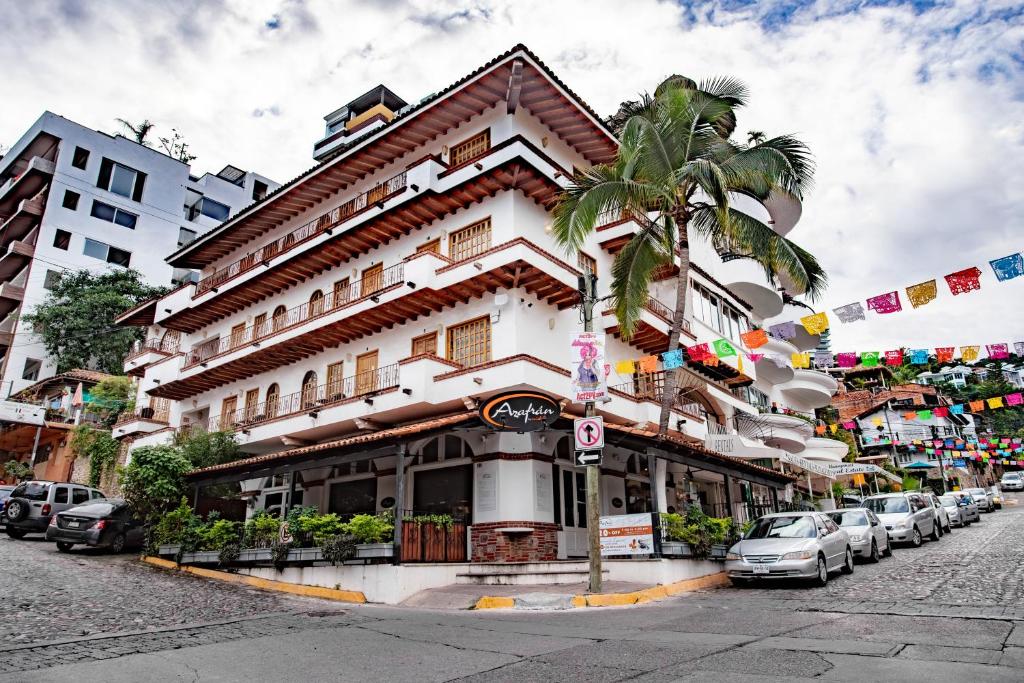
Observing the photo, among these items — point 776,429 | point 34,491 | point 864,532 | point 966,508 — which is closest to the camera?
point 864,532

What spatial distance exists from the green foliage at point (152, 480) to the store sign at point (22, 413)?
20.3 meters

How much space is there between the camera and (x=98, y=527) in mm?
19547

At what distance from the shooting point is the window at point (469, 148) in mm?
22094

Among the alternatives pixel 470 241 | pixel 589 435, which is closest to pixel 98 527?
pixel 470 241

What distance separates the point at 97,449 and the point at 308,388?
16079mm

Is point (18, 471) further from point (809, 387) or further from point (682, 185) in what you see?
point (809, 387)

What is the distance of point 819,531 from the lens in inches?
575

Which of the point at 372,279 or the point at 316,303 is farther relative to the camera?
the point at 316,303

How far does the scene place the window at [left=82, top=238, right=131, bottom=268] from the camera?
45781 millimetres

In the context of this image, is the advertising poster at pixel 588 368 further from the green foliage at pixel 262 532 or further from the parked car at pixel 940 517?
the parked car at pixel 940 517

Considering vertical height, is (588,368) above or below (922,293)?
below

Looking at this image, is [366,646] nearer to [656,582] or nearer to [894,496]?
[656,582]

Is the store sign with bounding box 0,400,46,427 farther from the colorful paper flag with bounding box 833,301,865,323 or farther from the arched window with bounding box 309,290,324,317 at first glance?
the colorful paper flag with bounding box 833,301,865,323

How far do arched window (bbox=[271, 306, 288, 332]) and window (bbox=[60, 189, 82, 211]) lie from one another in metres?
28.7
